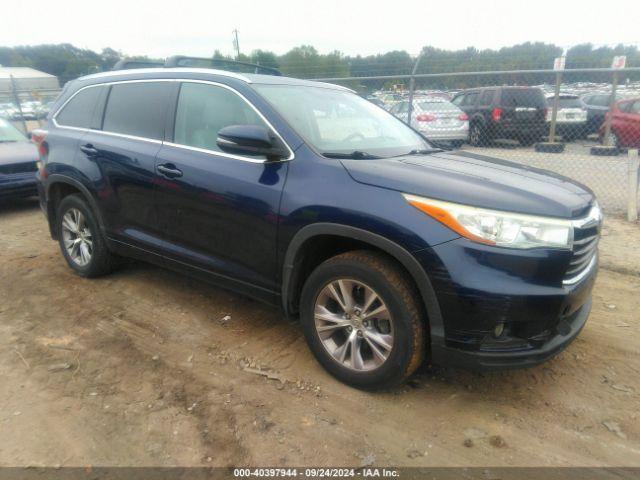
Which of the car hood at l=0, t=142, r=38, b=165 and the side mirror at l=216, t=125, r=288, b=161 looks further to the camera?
the car hood at l=0, t=142, r=38, b=165

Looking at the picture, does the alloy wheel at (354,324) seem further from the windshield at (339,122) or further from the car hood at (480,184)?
the windshield at (339,122)

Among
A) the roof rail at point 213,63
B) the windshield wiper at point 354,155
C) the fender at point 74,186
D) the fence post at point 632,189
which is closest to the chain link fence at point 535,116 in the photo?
the fence post at point 632,189

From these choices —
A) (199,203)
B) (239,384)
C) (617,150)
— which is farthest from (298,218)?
(617,150)

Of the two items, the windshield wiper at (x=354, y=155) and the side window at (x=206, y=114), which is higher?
the side window at (x=206, y=114)

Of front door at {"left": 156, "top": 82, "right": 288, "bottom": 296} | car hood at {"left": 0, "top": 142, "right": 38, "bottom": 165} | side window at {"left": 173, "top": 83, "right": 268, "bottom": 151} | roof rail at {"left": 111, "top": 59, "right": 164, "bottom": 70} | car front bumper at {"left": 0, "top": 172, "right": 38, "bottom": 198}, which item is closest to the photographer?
front door at {"left": 156, "top": 82, "right": 288, "bottom": 296}

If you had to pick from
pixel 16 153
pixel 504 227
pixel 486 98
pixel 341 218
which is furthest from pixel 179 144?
pixel 486 98

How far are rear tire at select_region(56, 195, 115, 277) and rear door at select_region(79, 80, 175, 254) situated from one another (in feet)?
0.87

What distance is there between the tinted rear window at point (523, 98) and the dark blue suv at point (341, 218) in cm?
945

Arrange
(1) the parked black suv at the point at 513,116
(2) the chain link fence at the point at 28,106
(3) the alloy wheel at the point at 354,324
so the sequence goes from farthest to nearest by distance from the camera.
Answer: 1. (2) the chain link fence at the point at 28,106
2. (1) the parked black suv at the point at 513,116
3. (3) the alloy wheel at the point at 354,324

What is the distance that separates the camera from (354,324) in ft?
8.69

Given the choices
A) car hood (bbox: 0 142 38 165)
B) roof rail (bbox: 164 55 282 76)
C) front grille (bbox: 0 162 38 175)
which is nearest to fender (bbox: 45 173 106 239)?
roof rail (bbox: 164 55 282 76)

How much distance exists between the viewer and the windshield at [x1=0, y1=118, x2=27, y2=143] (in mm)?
7641

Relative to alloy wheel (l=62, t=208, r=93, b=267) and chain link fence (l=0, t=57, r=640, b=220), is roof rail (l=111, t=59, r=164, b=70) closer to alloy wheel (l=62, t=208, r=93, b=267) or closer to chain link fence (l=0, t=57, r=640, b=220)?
alloy wheel (l=62, t=208, r=93, b=267)

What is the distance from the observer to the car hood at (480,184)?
2.32 m
